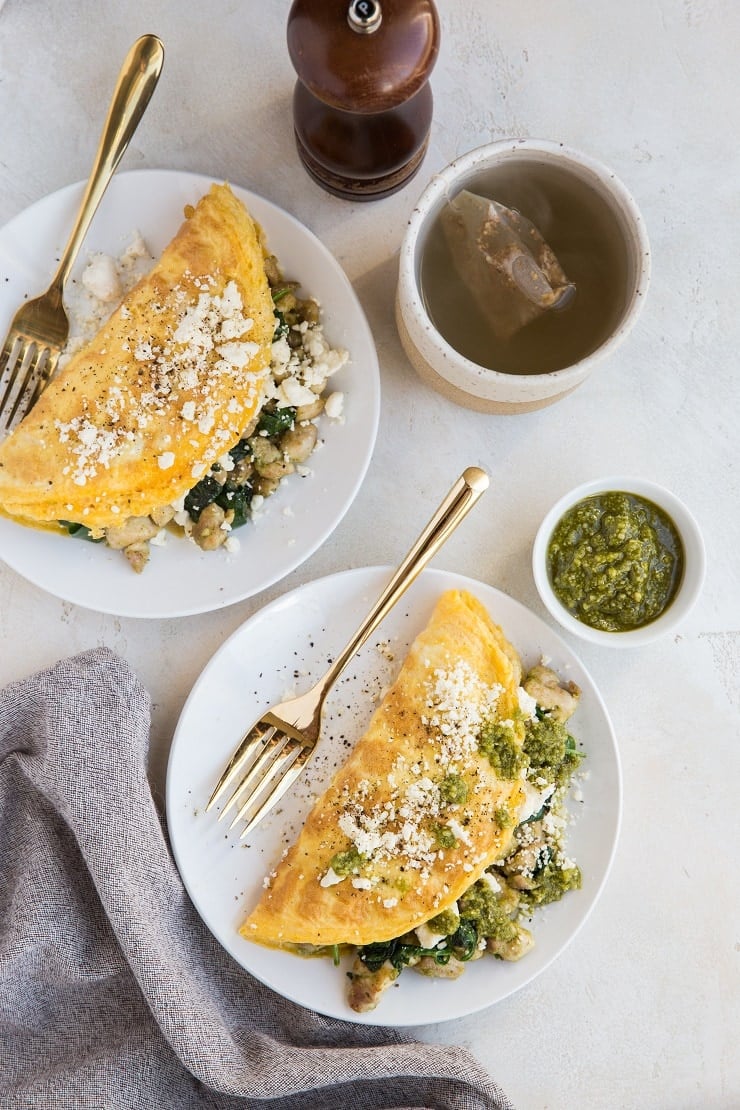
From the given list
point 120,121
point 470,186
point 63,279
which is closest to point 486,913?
point 470,186

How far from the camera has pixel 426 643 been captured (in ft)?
8.01

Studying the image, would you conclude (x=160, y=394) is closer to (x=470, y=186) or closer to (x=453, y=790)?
(x=470, y=186)

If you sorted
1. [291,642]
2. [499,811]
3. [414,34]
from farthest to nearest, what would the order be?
[291,642] < [499,811] < [414,34]

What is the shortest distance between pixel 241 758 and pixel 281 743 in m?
0.11

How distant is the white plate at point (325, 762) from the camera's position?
2.43 meters

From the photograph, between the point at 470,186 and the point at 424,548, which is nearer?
the point at 470,186

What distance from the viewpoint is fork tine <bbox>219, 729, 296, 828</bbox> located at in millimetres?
2434

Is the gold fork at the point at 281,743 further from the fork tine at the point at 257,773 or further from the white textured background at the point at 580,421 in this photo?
the white textured background at the point at 580,421

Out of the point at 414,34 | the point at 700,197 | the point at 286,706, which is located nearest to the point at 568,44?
the point at 700,197

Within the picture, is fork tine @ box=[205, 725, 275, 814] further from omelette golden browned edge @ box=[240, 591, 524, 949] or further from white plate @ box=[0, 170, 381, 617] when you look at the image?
white plate @ box=[0, 170, 381, 617]

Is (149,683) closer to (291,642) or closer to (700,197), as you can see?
(291,642)

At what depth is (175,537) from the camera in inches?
98.0

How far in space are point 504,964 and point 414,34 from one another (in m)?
2.20

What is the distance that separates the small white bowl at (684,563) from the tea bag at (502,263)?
494 mm
